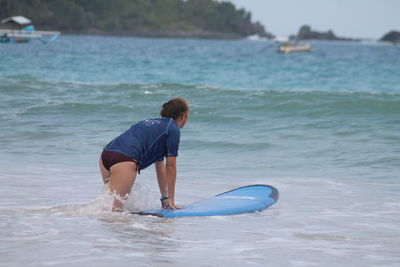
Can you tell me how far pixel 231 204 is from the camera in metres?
6.18

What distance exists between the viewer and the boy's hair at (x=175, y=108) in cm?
568

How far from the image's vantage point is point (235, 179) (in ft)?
26.4

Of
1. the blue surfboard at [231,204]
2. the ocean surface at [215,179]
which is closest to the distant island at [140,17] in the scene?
the ocean surface at [215,179]

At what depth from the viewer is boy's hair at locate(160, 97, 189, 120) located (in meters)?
5.68

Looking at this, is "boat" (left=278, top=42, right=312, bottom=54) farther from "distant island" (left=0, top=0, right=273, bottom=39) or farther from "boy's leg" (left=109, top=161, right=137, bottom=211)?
"boy's leg" (left=109, top=161, right=137, bottom=211)

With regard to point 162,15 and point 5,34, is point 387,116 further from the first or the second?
point 162,15

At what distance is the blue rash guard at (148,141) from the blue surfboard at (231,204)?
527 mm

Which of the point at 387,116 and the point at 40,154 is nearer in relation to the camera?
the point at 40,154

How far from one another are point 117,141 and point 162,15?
164 metres

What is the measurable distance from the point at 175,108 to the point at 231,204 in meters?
1.08

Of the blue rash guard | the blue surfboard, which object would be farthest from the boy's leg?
the blue surfboard

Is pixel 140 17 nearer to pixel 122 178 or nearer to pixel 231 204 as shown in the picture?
pixel 231 204

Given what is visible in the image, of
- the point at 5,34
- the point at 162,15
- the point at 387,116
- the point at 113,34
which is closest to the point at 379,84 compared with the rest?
the point at 387,116


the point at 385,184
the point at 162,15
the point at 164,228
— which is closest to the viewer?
the point at 164,228
